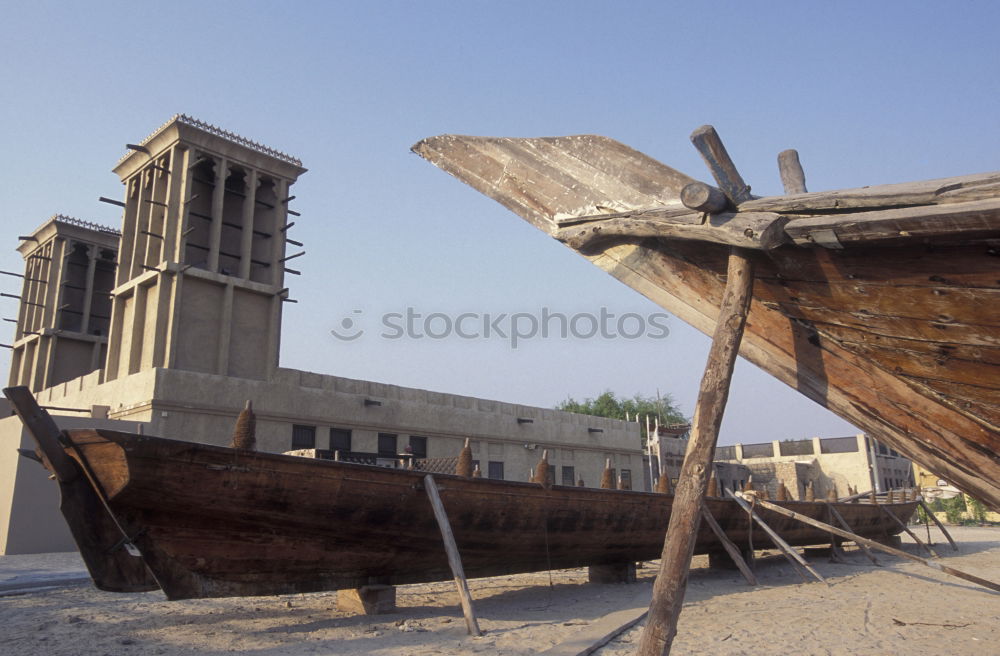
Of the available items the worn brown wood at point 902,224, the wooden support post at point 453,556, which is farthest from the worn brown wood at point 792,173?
the wooden support post at point 453,556

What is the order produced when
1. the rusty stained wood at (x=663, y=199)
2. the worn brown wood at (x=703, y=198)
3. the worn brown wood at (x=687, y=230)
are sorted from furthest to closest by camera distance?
1. the worn brown wood at (x=703, y=198)
2. the worn brown wood at (x=687, y=230)
3. the rusty stained wood at (x=663, y=199)

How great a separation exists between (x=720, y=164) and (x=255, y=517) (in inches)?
202

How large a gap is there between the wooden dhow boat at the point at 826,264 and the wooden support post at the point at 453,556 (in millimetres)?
3916

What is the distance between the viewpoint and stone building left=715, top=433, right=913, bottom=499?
34156mm

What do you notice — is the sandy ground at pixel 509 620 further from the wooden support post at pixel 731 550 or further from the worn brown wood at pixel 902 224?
the worn brown wood at pixel 902 224

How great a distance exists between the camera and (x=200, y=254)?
21.3 m

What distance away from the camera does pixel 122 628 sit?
6523 millimetres

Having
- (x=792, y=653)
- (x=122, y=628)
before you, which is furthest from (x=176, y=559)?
(x=792, y=653)

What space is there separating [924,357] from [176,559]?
19.2 feet

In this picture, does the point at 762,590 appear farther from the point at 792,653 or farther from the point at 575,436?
the point at 575,436

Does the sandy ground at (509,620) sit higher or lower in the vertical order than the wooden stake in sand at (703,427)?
lower

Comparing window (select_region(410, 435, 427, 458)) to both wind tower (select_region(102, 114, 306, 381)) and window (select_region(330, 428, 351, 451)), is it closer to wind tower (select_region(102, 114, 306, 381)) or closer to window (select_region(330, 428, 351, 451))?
window (select_region(330, 428, 351, 451))

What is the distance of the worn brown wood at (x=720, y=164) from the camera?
278cm

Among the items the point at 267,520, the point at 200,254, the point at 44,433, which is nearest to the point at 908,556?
the point at 267,520
